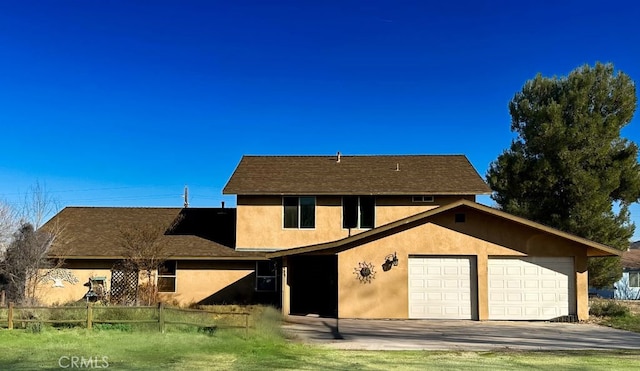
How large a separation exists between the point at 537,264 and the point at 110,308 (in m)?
14.4

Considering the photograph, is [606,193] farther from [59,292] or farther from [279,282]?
[59,292]

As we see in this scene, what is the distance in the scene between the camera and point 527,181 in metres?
30.8

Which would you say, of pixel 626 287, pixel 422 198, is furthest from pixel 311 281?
pixel 626 287

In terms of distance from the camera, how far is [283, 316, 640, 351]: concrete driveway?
13.8m

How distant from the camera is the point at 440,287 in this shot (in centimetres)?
2042

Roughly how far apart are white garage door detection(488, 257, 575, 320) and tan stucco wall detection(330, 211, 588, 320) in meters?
0.36

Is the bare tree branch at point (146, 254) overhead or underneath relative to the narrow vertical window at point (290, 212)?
underneath

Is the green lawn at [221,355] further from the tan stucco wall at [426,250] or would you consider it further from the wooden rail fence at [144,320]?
the tan stucco wall at [426,250]

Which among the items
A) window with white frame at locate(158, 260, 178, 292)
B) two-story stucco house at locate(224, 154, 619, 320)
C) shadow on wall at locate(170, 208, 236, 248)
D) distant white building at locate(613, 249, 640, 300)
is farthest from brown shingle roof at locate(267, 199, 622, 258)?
distant white building at locate(613, 249, 640, 300)

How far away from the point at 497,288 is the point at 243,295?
10.4m

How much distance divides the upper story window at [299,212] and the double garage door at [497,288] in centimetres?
581

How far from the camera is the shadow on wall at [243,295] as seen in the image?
24.0 meters

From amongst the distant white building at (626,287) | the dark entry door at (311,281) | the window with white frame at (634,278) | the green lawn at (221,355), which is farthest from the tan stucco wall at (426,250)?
the window with white frame at (634,278)

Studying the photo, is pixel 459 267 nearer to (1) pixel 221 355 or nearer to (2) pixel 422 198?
(2) pixel 422 198
